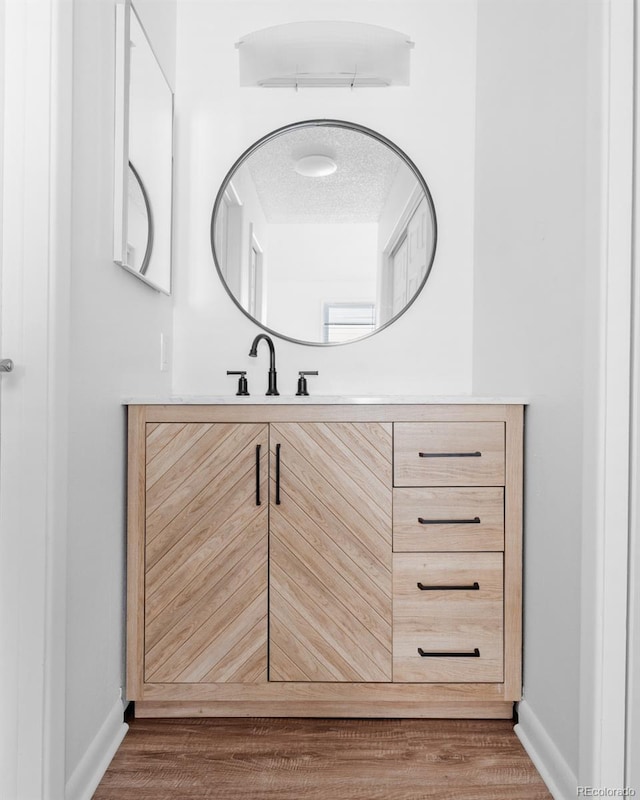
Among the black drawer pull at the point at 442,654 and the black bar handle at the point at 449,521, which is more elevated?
the black bar handle at the point at 449,521

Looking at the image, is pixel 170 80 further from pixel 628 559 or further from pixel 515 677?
pixel 515 677

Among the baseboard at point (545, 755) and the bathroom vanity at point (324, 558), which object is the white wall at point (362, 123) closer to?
the bathroom vanity at point (324, 558)

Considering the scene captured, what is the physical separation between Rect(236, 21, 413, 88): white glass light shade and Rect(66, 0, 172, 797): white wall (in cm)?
79

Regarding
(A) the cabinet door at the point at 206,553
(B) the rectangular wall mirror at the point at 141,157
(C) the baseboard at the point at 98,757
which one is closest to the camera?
(C) the baseboard at the point at 98,757

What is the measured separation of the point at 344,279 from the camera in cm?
228

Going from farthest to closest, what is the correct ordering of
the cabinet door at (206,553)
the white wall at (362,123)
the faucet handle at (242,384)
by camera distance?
the white wall at (362,123), the faucet handle at (242,384), the cabinet door at (206,553)

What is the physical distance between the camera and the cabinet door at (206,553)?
167 cm

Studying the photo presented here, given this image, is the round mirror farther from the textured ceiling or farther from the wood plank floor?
the wood plank floor

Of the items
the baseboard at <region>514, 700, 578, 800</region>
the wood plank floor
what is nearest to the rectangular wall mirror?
the wood plank floor

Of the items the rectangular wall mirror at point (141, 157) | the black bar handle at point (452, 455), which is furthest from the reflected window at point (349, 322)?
the black bar handle at point (452, 455)

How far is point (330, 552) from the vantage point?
5.53 feet

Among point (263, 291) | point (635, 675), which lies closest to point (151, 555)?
point (263, 291)

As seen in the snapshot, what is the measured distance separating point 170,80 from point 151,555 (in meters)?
1.68

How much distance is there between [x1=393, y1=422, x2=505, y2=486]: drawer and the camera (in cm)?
170
